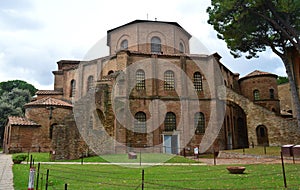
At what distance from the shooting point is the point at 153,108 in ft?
90.5

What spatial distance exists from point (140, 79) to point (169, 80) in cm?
332

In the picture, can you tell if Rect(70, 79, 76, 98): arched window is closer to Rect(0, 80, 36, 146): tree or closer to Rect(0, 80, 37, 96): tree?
Rect(0, 80, 36, 146): tree

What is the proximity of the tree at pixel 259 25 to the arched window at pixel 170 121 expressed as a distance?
29.3 feet

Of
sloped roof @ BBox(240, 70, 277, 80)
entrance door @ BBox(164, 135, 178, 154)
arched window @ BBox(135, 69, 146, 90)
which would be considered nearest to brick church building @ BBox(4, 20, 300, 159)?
arched window @ BBox(135, 69, 146, 90)

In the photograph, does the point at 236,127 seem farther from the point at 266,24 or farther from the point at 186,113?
the point at 266,24

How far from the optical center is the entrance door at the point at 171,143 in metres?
27.5

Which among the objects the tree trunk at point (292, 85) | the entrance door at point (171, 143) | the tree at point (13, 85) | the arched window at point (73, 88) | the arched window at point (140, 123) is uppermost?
the tree at point (13, 85)

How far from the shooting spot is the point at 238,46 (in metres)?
23.9

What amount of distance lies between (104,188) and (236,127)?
27736mm

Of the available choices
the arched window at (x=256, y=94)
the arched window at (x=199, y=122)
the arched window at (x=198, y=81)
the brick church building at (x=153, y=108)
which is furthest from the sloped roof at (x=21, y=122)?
the arched window at (x=256, y=94)

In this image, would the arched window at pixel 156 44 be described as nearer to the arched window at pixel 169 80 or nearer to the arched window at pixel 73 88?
the arched window at pixel 169 80

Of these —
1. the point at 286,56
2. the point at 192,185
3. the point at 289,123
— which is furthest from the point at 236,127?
the point at 192,185

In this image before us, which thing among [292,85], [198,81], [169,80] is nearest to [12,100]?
[169,80]

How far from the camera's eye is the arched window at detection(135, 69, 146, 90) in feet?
92.5
